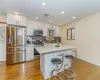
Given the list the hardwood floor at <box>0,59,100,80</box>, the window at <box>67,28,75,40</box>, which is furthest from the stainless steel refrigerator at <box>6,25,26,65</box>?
the window at <box>67,28,75,40</box>

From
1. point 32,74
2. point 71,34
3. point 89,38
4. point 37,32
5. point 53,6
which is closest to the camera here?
point 32,74

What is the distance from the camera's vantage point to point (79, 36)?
5.15 meters

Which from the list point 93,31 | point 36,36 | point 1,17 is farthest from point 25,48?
point 93,31

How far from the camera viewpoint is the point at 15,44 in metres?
4.11

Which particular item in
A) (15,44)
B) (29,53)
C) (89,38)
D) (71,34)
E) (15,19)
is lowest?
(29,53)

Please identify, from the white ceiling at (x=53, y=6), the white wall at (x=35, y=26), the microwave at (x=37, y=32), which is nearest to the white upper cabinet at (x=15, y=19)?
the white ceiling at (x=53, y=6)

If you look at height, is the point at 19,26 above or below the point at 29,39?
above

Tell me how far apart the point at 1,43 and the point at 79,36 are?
453cm

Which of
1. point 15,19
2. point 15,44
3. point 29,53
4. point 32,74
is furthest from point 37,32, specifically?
point 32,74

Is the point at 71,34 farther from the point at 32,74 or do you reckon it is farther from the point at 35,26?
the point at 32,74

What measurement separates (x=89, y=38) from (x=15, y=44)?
3816mm

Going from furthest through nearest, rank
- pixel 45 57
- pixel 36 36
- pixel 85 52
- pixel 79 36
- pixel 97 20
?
pixel 36 36
pixel 79 36
pixel 85 52
pixel 97 20
pixel 45 57

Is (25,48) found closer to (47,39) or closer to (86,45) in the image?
(47,39)

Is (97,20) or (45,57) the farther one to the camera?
(97,20)
